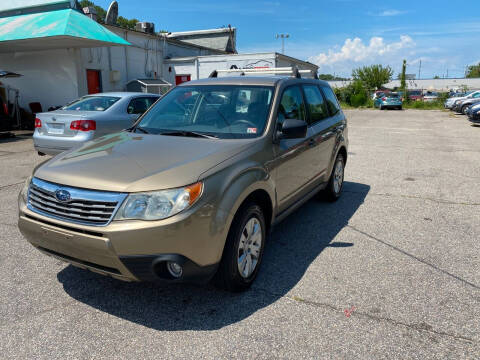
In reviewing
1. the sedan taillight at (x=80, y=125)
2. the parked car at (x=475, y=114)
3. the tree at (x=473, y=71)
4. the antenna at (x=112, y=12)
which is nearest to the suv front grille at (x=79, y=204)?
the sedan taillight at (x=80, y=125)

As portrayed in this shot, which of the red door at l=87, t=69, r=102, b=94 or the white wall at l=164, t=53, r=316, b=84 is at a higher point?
the white wall at l=164, t=53, r=316, b=84

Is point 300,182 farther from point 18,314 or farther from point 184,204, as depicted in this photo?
point 18,314

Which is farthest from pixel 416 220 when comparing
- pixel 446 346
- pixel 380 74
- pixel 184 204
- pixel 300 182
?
pixel 380 74

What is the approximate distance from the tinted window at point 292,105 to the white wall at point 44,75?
14503 millimetres

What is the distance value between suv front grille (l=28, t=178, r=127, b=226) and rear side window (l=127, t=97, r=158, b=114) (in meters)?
6.16

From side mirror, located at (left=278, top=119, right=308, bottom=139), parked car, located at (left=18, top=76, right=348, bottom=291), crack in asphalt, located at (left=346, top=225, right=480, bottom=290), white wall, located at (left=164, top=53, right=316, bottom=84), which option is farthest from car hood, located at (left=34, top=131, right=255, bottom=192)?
white wall, located at (left=164, top=53, right=316, bottom=84)

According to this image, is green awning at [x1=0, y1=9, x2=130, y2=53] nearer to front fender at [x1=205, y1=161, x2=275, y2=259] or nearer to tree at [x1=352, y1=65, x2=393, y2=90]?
front fender at [x1=205, y1=161, x2=275, y2=259]

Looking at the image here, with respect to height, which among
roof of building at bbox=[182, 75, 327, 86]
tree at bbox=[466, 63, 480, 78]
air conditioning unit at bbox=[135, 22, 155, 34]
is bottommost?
roof of building at bbox=[182, 75, 327, 86]

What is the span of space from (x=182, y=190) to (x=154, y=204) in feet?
0.67

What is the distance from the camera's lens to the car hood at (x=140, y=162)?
8.72 feet

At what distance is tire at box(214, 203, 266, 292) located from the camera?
117 inches

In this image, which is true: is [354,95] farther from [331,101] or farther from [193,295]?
[193,295]

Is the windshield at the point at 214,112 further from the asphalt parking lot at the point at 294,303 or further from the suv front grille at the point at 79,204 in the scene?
the asphalt parking lot at the point at 294,303

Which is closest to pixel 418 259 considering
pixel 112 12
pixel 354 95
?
pixel 112 12
